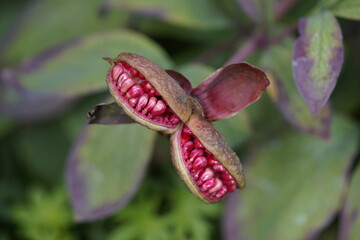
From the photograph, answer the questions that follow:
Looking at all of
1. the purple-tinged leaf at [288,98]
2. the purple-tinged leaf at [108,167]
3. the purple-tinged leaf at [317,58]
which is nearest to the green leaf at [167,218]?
the purple-tinged leaf at [108,167]

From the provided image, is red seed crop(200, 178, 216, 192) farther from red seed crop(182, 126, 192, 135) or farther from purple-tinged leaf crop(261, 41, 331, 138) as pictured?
purple-tinged leaf crop(261, 41, 331, 138)

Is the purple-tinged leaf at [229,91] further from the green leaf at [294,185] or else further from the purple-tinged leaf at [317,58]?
the green leaf at [294,185]

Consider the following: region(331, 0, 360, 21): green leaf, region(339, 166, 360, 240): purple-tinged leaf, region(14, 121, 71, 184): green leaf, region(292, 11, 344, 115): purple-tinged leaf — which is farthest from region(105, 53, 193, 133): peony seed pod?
region(14, 121, 71, 184): green leaf

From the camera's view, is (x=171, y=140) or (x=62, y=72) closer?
(x=171, y=140)

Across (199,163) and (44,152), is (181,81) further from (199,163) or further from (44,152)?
(44,152)

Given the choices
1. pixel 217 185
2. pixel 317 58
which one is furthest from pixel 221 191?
pixel 317 58

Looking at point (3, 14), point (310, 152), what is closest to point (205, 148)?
point (310, 152)

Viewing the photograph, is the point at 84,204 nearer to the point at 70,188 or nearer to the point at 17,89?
the point at 70,188

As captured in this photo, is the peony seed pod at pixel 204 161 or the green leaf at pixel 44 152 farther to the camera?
the green leaf at pixel 44 152
